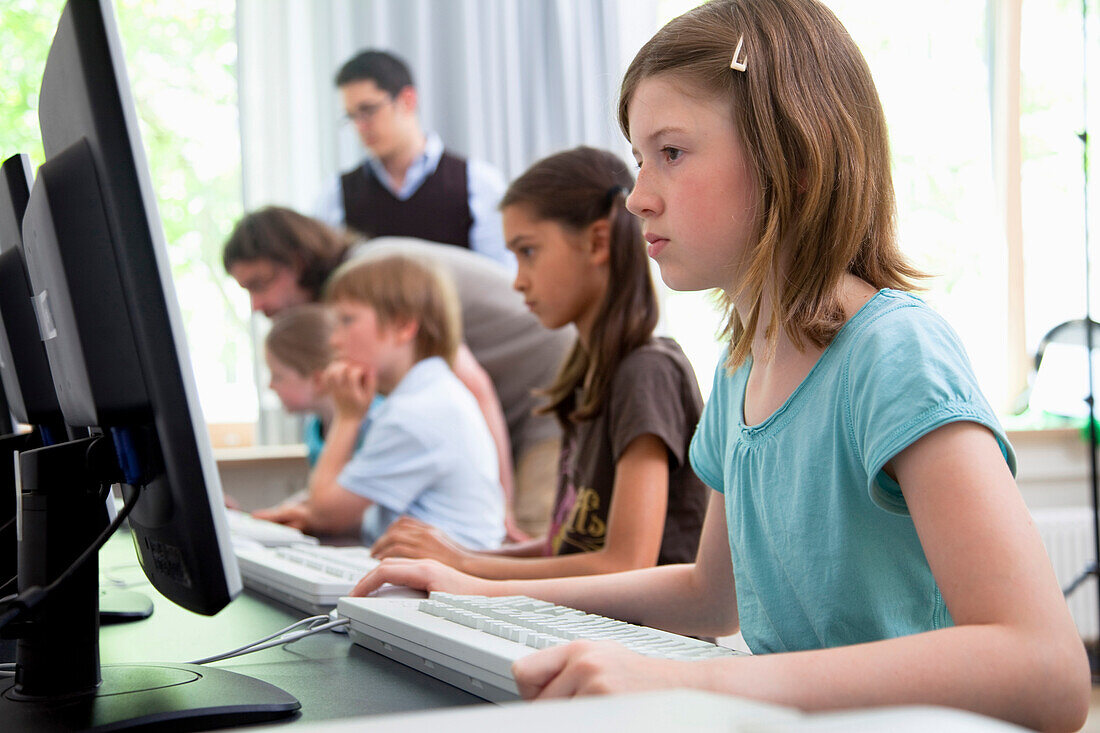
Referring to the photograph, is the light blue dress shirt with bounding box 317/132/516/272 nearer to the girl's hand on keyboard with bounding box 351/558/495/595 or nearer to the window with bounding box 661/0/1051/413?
the window with bounding box 661/0/1051/413

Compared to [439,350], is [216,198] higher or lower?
higher

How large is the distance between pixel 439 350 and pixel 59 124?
1.52m

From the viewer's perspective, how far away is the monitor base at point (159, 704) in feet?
1.79

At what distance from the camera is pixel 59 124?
2.03 ft

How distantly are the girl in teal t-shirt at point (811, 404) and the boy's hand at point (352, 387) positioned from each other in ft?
4.35

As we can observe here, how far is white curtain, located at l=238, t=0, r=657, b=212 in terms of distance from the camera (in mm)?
3199

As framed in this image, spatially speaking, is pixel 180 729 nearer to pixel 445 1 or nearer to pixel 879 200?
pixel 879 200

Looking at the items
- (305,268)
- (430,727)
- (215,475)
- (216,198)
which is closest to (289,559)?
(215,475)

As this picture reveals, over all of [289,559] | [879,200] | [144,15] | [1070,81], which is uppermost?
[144,15]

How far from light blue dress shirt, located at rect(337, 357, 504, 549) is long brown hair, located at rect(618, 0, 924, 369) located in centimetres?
114

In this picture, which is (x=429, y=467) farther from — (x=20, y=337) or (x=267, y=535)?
(x=20, y=337)

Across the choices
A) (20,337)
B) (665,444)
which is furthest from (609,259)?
(20,337)

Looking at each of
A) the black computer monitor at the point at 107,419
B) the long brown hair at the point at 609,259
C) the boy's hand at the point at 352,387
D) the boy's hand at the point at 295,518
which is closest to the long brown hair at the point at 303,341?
A: the boy's hand at the point at 352,387

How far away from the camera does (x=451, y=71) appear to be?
3.30 m
